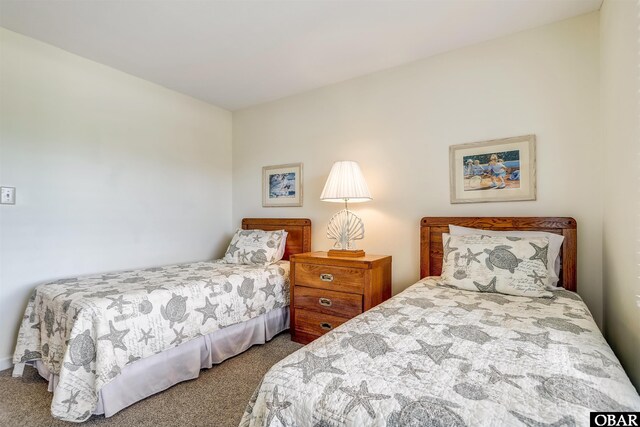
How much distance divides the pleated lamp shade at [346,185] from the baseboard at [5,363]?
2.49 meters

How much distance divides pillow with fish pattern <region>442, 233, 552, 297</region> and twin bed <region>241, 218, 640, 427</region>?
1.02 ft

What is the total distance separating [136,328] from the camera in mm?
1783

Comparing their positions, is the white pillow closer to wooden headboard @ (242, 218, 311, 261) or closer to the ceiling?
the ceiling

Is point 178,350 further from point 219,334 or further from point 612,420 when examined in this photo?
point 612,420

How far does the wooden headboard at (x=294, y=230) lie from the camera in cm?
313

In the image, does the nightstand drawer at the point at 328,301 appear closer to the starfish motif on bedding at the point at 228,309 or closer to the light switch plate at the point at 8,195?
the starfish motif on bedding at the point at 228,309

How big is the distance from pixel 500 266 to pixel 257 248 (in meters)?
1.98

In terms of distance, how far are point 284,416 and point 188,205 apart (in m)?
2.89

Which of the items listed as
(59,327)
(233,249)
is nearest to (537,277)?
(233,249)

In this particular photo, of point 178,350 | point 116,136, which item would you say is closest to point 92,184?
point 116,136

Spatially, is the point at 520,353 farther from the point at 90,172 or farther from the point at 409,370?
the point at 90,172

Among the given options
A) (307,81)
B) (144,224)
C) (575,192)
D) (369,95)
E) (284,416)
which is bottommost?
(284,416)

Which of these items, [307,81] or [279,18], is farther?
[307,81]

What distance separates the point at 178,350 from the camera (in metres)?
2.01
